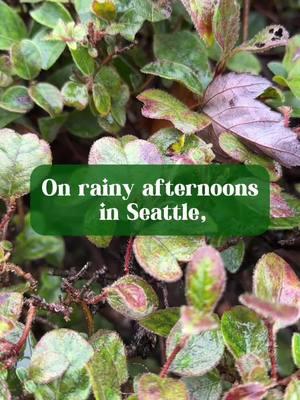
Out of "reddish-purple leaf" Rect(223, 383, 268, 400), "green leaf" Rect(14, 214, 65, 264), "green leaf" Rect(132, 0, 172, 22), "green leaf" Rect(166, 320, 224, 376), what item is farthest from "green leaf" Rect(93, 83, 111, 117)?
"reddish-purple leaf" Rect(223, 383, 268, 400)

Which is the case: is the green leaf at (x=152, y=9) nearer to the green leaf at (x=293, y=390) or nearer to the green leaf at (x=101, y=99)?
the green leaf at (x=101, y=99)

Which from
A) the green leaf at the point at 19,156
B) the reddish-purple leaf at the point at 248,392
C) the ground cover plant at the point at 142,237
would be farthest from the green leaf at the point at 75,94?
the reddish-purple leaf at the point at 248,392

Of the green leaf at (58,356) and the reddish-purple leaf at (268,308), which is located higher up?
the reddish-purple leaf at (268,308)

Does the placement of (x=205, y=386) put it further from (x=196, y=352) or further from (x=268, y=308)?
(x=268, y=308)

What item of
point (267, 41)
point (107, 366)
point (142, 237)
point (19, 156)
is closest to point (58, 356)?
point (107, 366)

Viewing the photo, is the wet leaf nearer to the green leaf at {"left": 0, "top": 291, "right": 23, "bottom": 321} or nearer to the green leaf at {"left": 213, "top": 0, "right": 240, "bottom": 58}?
the green leaf at {"left": 213, "top": 0, "right": 240, "bottom": 58}
